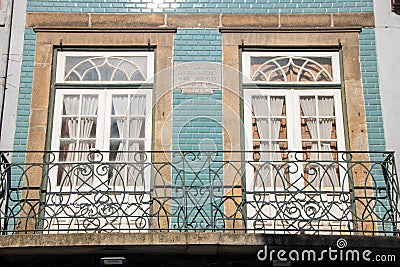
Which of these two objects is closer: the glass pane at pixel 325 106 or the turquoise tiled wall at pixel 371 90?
the turquoise tiled wall at pixel 371 90

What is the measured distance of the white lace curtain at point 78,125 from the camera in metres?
9.95

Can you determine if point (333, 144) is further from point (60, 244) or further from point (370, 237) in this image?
point (60, 244)

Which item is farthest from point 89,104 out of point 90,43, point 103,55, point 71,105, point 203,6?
point 203,6

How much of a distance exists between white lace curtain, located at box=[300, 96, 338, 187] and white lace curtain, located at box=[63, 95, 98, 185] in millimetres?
2506

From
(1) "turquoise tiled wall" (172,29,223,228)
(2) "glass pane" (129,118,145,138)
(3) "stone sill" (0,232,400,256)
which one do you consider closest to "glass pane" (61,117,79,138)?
(2) "glass pane" (129,118,145,138)

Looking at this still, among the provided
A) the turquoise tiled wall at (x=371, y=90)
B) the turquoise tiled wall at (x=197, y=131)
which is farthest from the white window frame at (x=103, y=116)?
the turquoise tiled wall at (x=371, y=90)

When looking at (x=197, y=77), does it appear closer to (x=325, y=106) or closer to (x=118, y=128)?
(x=118, y=128)

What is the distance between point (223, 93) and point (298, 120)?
3.08 feet

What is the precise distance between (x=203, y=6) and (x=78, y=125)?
2.15m

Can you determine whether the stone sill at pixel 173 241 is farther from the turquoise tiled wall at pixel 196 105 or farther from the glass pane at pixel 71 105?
the glass pane at pixel 71 105

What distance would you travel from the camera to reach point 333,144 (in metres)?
10.1

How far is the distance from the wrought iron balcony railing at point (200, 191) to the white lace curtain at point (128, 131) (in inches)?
0.9

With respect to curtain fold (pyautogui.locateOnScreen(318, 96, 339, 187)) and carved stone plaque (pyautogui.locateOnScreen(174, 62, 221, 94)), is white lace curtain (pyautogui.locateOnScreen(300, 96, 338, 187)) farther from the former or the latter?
carved stone plaque (pyautogui.locateOnScreen(174, 62, 221, 94))

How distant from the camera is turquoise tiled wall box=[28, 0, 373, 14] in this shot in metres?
10.6
